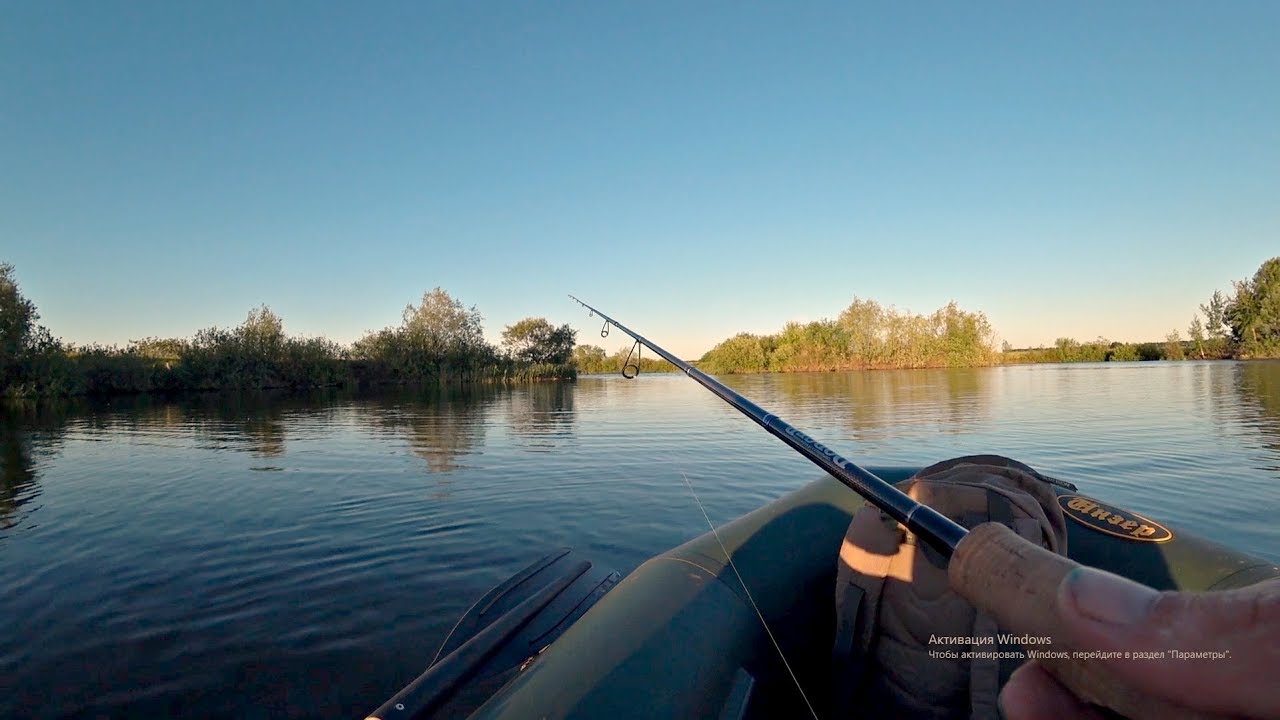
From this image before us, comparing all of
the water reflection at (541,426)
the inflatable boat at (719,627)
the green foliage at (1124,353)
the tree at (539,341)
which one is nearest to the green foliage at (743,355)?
the tree at (539,341)

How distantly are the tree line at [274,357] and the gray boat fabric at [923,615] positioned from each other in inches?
1682

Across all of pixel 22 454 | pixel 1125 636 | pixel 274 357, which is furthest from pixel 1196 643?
pixel 274 357

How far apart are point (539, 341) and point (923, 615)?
66.0 meters

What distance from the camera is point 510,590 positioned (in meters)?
3.48

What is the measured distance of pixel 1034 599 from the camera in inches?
28.9

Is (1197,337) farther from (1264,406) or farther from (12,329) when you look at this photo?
(12,329)

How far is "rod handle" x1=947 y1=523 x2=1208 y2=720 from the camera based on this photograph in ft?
2.16

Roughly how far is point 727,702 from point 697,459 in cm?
766

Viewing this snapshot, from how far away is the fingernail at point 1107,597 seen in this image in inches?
22.9

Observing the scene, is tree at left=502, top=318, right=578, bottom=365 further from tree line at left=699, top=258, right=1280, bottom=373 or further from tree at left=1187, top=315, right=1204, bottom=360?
tree at left=1187, top=315, right=1204, bottom=360

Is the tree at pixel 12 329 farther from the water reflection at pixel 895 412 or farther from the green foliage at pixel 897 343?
the green foliage at pixel 897 343

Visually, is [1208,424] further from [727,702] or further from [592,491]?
[727,702]

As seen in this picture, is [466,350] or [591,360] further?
[591,360]

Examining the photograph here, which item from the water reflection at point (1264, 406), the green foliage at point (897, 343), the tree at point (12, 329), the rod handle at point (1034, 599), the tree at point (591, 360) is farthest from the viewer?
the tree at point (591, 360)
